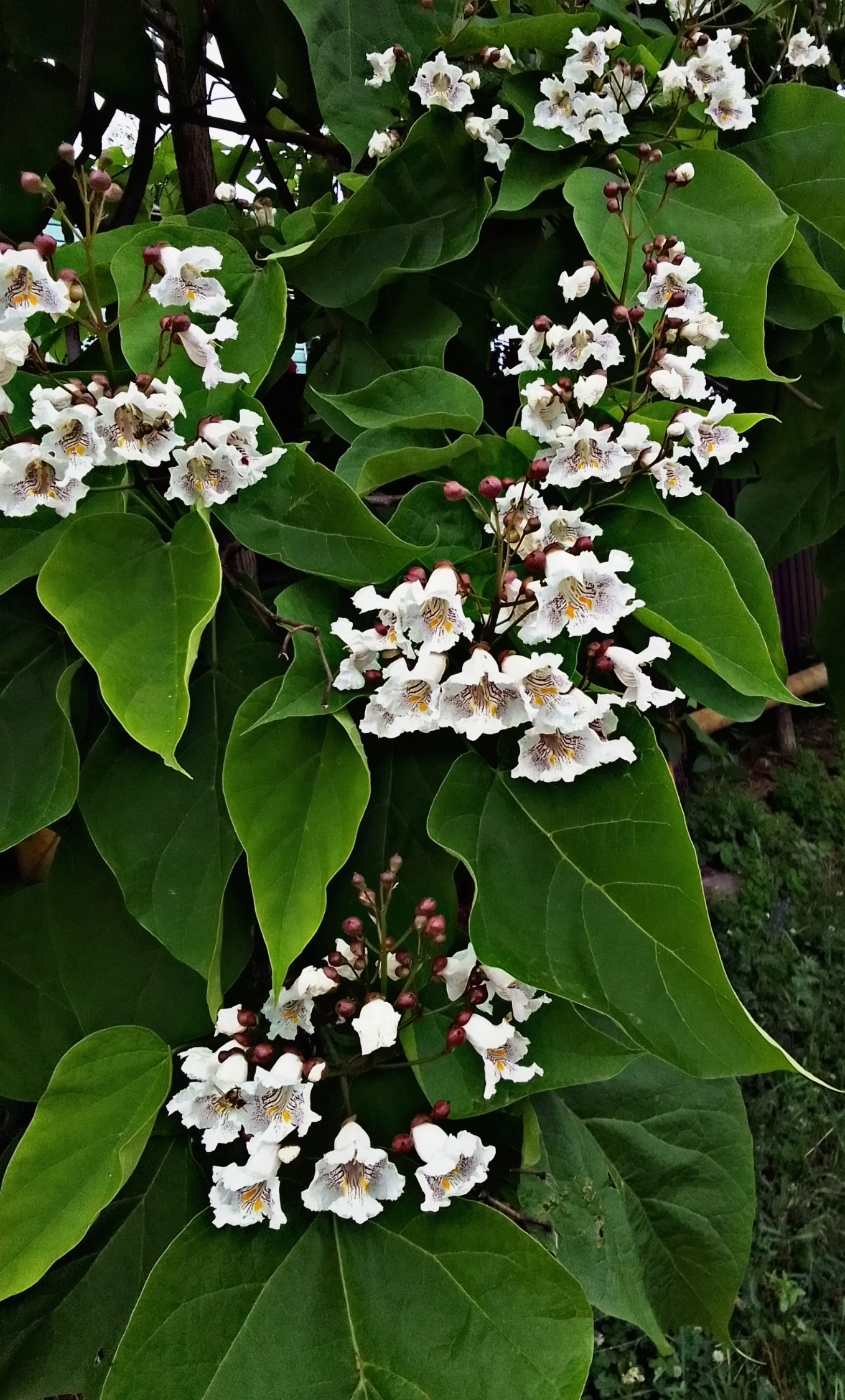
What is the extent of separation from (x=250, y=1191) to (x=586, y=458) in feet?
1.61

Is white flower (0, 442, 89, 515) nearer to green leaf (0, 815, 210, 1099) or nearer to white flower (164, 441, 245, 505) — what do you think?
white flower (164, 441, 245, 505)

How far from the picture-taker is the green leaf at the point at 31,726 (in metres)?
0.54

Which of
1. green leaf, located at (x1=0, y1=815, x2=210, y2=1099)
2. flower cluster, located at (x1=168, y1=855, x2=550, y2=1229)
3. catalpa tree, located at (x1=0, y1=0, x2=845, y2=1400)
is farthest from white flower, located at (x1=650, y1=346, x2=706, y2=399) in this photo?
green leaf, located at (x1=0, y1=815, x2=210, y2=1099)

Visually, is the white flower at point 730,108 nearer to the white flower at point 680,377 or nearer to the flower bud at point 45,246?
the white flower at point 680,377

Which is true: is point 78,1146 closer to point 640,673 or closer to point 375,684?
point 375,684

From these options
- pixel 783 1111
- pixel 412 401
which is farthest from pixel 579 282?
pixel 783 1111

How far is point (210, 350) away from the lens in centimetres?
57

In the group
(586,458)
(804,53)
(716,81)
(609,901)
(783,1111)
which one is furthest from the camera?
(783,1111)

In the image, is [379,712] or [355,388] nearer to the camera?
[379,712]

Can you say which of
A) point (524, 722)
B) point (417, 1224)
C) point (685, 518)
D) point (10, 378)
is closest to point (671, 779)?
point (524, 722)

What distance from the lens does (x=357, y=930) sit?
0.58 metres

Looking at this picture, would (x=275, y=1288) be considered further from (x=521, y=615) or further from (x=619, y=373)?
(x=619, y=373)

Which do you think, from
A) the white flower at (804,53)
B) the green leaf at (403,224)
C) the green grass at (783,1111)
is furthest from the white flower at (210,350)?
the green grass at (783,1111)

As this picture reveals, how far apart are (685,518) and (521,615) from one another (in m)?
0.16
